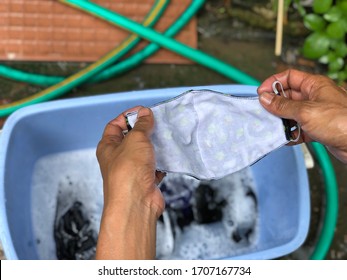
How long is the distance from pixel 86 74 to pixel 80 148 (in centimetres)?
A: 25

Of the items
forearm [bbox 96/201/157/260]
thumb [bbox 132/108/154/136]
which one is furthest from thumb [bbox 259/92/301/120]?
forearm [bbox 96/201/157/260]

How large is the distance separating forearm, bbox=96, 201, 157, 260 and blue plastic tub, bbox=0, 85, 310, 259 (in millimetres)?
345

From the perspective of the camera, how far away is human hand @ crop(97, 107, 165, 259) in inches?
30.5

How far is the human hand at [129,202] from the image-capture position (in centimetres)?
78

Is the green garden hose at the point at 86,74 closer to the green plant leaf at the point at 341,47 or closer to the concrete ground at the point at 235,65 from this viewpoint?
the concrete ground at the point at 235,65

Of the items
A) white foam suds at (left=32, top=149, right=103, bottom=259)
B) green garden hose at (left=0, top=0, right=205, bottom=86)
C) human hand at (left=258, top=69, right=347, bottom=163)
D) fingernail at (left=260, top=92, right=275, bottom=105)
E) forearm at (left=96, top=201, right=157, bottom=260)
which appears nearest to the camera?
forearm at (left=96, top=201, right=157, bottom=260)

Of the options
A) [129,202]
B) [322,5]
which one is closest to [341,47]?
[322,5]

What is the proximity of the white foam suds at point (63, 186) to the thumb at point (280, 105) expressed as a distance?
0.64 metres

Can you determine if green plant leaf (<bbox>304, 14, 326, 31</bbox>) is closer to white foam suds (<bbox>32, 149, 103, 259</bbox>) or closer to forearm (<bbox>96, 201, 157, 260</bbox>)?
white foam suds (<bbox>32, 149, 103, 259</bbox>)

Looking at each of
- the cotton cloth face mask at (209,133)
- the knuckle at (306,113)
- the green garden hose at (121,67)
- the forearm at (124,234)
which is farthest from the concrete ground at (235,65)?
the forearm at (124,234)

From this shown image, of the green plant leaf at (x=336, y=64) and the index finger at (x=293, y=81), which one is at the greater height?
the green plant leaf at (x=336, y=64)

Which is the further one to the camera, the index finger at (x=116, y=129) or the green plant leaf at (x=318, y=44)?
the green plant leaf at (x=318, y=44)
